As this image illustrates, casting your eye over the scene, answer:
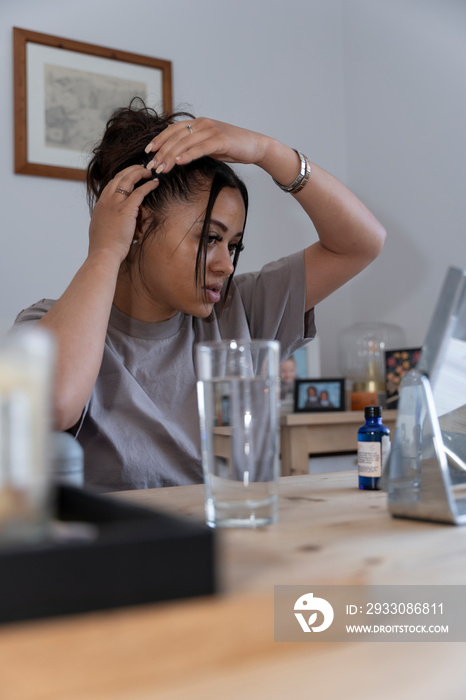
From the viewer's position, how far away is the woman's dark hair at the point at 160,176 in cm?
135

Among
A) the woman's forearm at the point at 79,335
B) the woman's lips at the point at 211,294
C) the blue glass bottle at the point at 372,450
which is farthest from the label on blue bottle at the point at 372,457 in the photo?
the woman's lips at the point at 211,294

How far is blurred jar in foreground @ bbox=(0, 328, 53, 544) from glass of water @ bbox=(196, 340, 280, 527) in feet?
0.82

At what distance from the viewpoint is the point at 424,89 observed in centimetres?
265

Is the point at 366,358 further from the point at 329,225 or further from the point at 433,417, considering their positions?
the point at 433,417

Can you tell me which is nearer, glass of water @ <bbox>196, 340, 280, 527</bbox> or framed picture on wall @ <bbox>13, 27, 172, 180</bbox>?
glass of water @ <bbox>196, 340, 280, 527</bbox>

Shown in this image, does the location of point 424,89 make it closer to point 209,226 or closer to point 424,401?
point 209,226

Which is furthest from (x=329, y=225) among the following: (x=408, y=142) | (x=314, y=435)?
(x=408, y=142)

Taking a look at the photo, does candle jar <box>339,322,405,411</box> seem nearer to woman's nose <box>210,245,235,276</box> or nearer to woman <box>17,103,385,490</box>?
woman <box>17,103,385,490</box>

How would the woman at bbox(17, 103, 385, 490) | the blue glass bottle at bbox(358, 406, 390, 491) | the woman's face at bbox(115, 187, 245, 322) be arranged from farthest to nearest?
1. the woman's face at bbox(115, 187, 245, 322)
2. the woman at bbox(17, 103, 385, 490)
3. the blue glass bottle at bbox(358, 406, 390, 491)

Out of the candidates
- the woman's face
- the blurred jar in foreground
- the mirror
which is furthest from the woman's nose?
the blurred jar in foreground

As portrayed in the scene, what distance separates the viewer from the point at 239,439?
0.60 meters

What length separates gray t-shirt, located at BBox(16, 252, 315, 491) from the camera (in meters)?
1.21

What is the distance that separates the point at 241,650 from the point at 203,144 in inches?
38.7

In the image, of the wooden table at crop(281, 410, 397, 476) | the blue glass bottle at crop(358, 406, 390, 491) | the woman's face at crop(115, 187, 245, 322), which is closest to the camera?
the blue glass bottle at crop(358, 406, 390, 491)
